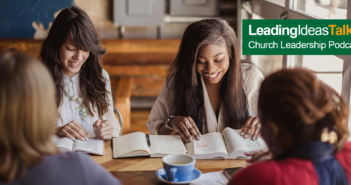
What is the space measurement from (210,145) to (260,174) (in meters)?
0.65

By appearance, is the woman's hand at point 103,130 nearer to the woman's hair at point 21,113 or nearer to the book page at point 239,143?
the book page at point 239,143

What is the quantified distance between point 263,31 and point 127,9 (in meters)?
1.74

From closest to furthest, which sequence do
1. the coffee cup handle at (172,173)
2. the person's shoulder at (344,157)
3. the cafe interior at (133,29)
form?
the person's shoulder at (344,157) → the coffee cup handle at (172,173) → the cafe interior at (133,29)

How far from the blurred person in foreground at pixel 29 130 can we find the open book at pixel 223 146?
0.67 meters

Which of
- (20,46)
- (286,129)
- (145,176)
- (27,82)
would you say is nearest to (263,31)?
(145,176)

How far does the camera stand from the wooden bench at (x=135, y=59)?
3.42 metres

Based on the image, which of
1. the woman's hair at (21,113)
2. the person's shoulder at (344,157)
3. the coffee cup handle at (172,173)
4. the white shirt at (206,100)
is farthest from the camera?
the white shirt at (206,100)

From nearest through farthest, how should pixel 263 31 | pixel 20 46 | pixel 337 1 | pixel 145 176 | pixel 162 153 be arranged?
pixel 145 176, pixel 162 153, pixel 337 1, pixel 263 31, pixel 20 46

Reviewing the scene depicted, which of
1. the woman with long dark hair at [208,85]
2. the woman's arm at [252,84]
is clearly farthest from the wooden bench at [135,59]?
the woman's arm at [252,84]

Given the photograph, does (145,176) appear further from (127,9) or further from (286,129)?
(127,9)

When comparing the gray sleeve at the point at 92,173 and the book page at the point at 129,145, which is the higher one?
the gray sleeve at the point at 92,173

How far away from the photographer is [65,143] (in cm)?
135

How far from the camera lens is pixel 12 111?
2.13 ft

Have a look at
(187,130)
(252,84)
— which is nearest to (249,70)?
(252,84)
